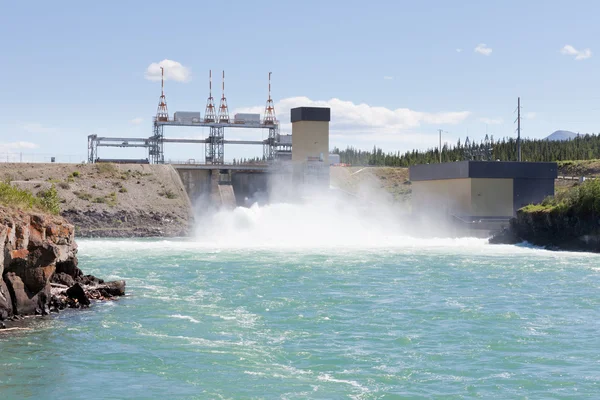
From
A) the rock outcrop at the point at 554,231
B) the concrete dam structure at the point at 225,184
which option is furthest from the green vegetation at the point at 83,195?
the rock outcrop at the point at 554,231

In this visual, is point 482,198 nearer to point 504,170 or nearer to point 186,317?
point 504,170

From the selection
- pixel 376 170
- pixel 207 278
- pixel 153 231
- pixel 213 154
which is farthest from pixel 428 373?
pixel 376 170

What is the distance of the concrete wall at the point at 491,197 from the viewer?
8069 centimetres

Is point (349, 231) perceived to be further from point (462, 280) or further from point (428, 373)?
point (428, 373)


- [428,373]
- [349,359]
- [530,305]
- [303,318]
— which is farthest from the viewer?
[530,305]

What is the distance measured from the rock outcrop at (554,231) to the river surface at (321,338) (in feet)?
61.0

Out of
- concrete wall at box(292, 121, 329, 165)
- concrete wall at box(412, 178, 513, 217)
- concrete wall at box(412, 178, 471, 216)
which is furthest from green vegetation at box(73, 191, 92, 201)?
concrete wall at box(412, 178, 513, 217)

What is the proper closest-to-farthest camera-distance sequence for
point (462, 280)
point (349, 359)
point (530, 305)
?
1. point (349, 359)
2. point (530, 305)
3. point (462, 280)

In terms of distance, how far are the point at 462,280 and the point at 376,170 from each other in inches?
3102

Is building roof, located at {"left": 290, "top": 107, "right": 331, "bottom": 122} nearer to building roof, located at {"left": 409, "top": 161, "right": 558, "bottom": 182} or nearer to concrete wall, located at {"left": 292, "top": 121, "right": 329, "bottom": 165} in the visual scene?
concrete wall, located at {"left": 292, "top": 121, "right": 329, "bottom": 165}

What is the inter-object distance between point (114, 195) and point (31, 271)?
6060cm

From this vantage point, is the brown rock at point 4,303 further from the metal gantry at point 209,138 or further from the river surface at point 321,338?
the metal gantry at point 209,138

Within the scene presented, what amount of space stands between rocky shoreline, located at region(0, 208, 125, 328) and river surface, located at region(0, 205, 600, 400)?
1033 mm

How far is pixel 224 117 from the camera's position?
97500mm
